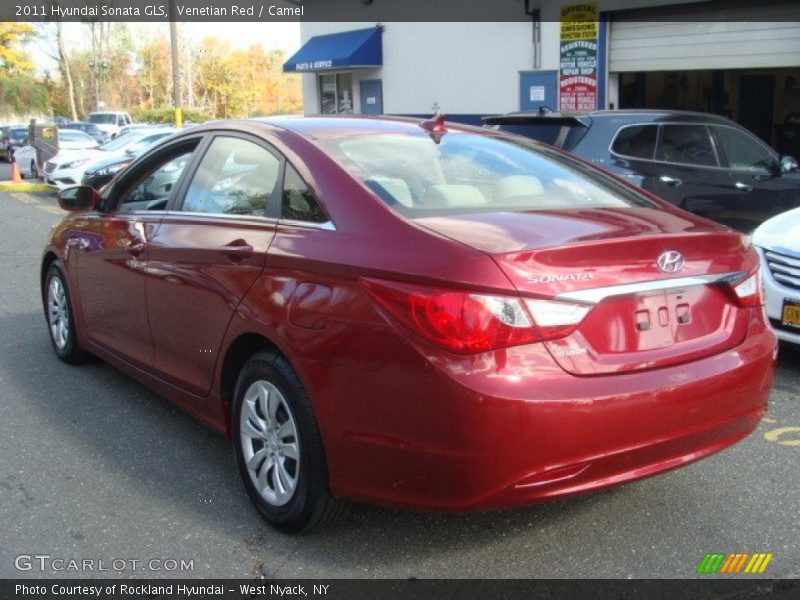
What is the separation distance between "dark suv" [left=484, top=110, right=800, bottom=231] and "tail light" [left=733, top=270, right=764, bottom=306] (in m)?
→ 4.19

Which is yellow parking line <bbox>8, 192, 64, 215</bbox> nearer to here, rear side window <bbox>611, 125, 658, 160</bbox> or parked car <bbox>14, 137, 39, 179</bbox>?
parked car <bbox>14, 137, 39, 179</bbox>

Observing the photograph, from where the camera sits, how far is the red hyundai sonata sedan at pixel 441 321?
262 cm

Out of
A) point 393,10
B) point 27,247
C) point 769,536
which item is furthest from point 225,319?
point 393,10

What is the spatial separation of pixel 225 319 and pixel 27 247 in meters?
8.56

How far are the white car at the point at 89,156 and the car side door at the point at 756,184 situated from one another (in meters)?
12.5

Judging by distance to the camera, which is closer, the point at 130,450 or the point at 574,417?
the point at 574,417

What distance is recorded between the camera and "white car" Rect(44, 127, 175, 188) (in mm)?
17438

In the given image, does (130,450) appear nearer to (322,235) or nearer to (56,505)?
(56,505)

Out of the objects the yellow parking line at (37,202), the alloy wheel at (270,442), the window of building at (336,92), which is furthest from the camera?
the window of building at (336,92)

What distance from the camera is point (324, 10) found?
19.8 m

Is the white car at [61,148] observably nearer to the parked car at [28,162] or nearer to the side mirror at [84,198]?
the parked car at [28,162]

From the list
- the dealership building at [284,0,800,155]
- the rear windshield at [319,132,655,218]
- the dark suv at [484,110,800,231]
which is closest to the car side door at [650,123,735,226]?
the dark suv at [484,110,800,231]

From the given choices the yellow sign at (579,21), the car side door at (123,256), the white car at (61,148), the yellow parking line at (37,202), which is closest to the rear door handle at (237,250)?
the car side door at (123,256)

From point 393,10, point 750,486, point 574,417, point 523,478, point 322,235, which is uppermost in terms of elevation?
point 393,10
